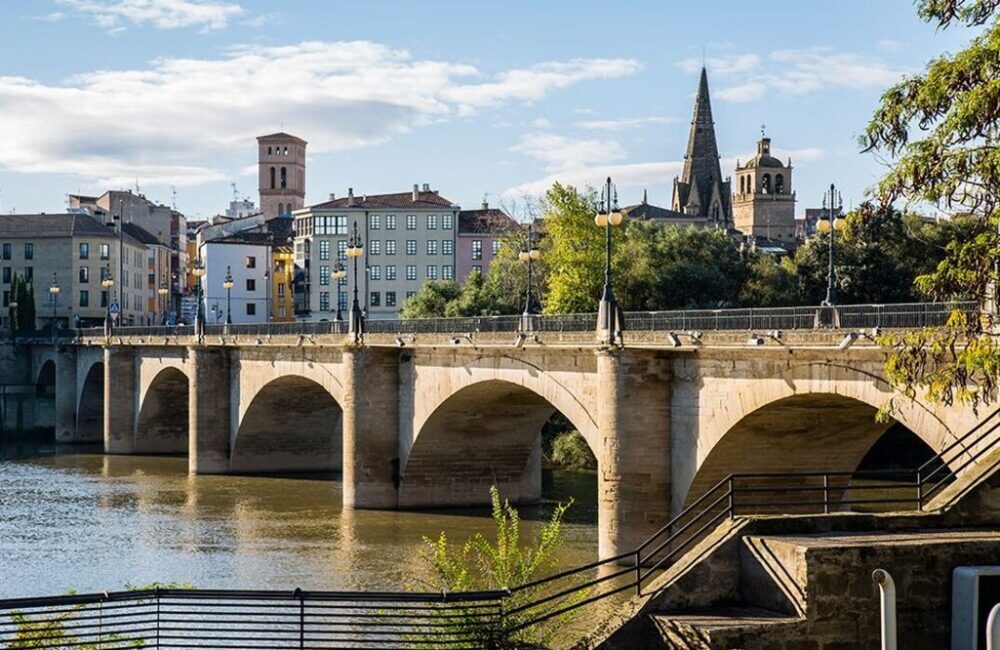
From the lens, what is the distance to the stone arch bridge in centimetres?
3095

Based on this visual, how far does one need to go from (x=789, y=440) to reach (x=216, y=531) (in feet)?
65.0

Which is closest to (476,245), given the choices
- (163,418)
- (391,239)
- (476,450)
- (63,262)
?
(391,239)

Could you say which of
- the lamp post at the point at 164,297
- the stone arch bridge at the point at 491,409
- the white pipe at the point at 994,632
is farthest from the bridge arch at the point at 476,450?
the lamp post at the point at 164,297

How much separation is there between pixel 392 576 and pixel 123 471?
33198mm

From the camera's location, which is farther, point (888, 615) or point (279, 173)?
point (279, 173)

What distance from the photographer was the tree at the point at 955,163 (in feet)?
58.4

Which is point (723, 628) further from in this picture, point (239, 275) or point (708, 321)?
point (239, 275)

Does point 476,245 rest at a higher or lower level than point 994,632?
higher

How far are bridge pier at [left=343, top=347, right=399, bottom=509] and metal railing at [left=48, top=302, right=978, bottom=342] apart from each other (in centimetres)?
133

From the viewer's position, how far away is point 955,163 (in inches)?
717

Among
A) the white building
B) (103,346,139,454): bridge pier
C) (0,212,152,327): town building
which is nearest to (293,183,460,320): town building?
the white building

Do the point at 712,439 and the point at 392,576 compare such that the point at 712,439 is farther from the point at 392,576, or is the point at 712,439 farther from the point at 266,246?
the point at 266,246

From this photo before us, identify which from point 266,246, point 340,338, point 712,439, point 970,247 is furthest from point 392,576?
point 266,246

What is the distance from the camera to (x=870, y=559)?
1825cm
